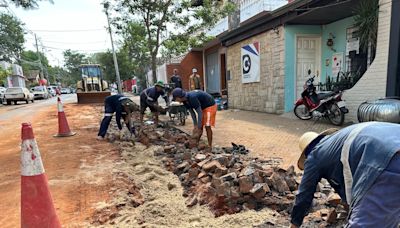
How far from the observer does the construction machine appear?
18.9 meters

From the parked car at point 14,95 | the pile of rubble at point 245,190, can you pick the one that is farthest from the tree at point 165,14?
the parked car at point 14,95

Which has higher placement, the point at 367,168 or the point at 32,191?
the point at 367,168

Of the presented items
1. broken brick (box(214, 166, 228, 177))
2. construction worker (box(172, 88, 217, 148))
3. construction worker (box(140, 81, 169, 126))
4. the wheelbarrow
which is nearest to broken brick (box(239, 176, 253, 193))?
broken brick (box(214, 166, 228, 177))

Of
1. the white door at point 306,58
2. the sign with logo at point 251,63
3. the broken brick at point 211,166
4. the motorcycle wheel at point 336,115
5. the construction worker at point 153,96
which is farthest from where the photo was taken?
the sign with logo at point 251,63

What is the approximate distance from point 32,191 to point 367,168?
2.52 meters

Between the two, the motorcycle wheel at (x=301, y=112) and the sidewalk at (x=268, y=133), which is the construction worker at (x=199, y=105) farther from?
the motorcycle wheel at (x=301, y=112)

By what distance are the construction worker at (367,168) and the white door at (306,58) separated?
8355 mm

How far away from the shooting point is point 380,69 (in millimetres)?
6703

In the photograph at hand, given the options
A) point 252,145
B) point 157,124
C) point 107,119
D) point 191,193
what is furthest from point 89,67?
point 191,193

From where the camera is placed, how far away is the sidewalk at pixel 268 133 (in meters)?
5.58

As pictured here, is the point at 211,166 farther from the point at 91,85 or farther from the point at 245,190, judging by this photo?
the point at 91,85

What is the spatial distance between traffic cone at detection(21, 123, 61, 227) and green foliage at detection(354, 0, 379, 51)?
7240mm

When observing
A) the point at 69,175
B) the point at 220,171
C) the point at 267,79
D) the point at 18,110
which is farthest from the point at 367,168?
the point at 18,110

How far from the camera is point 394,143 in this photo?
1.49 meters
